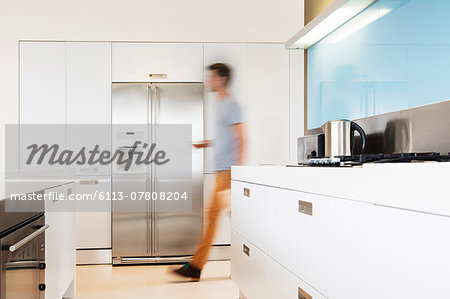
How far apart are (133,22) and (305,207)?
→ 318cm

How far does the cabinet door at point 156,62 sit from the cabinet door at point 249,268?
1863 mm

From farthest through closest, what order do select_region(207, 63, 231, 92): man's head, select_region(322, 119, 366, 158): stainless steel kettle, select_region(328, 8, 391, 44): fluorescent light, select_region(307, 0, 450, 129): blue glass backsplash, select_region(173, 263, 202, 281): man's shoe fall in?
select_region(207, 63, 231, 92): man's head, select_region(173, 263, 202, 281): man's shoe, select_region(328, 8, 391, 44): fluorescent light, select_region(322, 119, 366, 158): stainless steel kettle, select_region(307, 0, 450, 129): blue glass backsplash

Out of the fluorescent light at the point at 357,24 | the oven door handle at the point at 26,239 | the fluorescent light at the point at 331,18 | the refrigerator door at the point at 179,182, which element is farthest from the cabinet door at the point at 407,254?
the refrigerator door at the point at 179,182

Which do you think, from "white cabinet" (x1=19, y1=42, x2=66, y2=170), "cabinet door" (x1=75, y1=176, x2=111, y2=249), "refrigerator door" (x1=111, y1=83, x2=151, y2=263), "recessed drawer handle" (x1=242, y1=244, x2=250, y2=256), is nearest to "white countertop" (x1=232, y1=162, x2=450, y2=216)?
"recessed drawer handle" (x1=242, y1=244, x2=250, y2=256)

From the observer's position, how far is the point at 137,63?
4.24m

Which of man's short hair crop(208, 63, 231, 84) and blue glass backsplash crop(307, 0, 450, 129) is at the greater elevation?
man's short hair crop(208, 63, 231, 84)

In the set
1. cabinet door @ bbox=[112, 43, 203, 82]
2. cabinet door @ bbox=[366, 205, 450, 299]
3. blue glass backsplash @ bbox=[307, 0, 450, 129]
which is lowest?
cabinet door @ bbox=[366, 205, 450, 299]

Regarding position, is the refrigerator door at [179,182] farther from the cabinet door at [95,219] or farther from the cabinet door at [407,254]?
the cabinet door at [407,254]

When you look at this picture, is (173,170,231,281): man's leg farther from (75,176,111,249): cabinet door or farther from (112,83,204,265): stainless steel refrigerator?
(75,176,111,249): cabinet door

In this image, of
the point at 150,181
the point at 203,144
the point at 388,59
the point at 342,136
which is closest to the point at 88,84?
the point at 150,181

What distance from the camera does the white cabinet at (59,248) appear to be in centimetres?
238

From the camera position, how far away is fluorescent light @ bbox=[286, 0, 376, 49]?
2.21 meters

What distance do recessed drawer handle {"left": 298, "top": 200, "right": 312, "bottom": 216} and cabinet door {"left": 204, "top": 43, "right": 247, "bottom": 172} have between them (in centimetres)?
254

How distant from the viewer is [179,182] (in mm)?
4211
